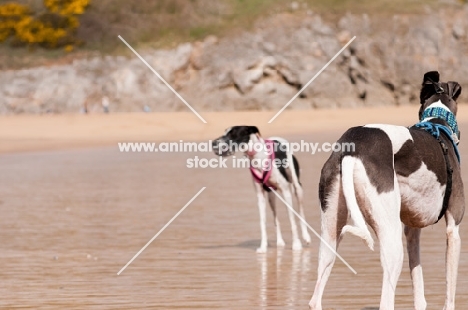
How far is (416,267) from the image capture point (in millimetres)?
7047

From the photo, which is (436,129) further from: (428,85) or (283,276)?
(283,276)

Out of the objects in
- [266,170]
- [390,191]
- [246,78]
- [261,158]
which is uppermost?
[390,191]

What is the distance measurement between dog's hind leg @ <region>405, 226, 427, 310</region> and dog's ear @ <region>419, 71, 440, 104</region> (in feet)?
3.35

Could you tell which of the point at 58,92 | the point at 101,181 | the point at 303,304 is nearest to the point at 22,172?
the point at 101,181

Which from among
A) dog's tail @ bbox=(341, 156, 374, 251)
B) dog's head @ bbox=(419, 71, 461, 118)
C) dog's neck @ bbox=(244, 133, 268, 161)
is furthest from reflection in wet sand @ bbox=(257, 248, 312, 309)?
dog's head @ bbox=(419, 71, 461, 118)

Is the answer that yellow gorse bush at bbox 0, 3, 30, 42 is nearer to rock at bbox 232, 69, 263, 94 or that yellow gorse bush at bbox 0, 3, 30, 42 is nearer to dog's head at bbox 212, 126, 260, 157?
rock at bbox 232, 69, 263, 94

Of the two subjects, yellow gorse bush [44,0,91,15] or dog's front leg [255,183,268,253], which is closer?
dog's front leg [255,183,268,253]

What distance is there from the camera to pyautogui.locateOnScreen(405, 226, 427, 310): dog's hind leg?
7059 millimetres

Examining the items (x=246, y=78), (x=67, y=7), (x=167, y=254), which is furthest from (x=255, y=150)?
(x=67, y=7)

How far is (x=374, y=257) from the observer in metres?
9.72

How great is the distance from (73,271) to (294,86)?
1326 inches

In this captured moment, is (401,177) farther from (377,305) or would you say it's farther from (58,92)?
(58,92)

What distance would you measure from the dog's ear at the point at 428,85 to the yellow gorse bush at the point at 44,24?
3823 centimetres

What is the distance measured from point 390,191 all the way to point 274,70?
36562 millimetres
